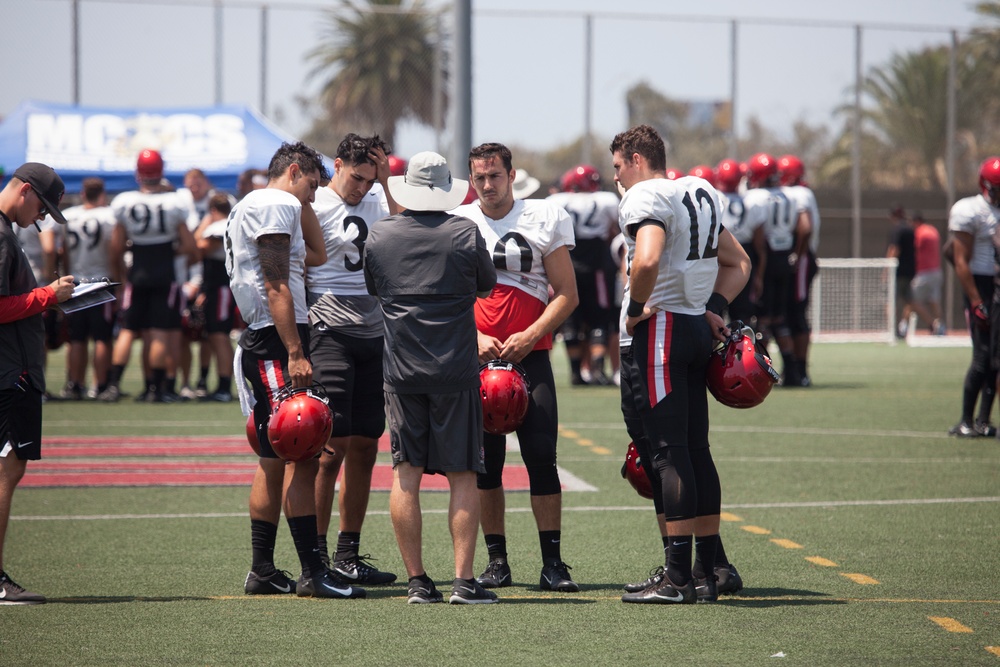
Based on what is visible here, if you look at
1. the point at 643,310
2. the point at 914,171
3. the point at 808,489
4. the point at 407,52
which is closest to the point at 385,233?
the point at 643,310

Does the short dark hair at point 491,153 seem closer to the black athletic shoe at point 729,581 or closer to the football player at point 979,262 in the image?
the black athletic shoe at point 729,581

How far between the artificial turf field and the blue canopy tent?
11.1 m

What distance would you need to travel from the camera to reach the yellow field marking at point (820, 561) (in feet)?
22.1

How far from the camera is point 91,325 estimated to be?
1453 cm

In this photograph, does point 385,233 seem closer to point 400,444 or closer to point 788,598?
point 400,444

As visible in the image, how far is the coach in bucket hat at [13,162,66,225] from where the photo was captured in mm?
6047

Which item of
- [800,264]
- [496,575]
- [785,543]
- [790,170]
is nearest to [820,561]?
[785,543]

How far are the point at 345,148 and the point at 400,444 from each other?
1.66 metres

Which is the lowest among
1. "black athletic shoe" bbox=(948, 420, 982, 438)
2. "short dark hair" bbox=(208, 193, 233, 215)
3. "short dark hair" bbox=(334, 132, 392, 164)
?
"black athletic shoe" bbox=(948, 420, 982, 438)

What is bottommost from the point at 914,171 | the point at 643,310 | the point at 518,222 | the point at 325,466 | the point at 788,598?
the point at 788,598

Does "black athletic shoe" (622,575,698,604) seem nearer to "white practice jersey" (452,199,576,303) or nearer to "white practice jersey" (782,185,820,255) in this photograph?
"white practice jersey" (452,199,576,303)

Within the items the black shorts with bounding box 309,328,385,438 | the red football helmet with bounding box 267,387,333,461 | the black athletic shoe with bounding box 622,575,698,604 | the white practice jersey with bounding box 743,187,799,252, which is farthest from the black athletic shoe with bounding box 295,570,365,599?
the white practice jersey with bounding box 743,187,799,252

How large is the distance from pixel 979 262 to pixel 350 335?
265 inches

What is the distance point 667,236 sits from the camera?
19.6 feet
